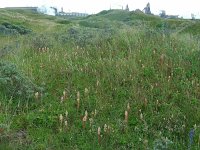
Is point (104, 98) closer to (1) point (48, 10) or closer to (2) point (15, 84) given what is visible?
(2) point (15, 84)

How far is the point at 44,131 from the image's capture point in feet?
17.0

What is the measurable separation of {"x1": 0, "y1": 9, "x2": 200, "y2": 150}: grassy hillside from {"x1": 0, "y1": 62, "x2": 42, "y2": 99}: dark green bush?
2cm

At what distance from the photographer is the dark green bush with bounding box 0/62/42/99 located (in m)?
5.94

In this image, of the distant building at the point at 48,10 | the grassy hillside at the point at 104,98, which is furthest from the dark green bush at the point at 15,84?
the distant building at the point at 48,10

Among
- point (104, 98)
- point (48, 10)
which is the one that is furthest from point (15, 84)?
point (48, 10)

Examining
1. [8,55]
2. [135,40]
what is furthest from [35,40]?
[135,40]

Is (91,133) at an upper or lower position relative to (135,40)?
lower

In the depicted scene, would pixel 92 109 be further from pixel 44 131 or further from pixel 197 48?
pixel 197 48

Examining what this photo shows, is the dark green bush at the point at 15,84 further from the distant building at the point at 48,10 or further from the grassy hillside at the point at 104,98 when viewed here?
the distant building at the point at 48,10

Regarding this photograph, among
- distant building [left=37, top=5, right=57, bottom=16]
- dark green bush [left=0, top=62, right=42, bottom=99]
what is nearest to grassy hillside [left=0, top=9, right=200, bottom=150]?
dark green bush [left=0, top=62, right=42, bottom=99]

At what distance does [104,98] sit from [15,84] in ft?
4.97

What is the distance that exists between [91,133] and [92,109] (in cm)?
64

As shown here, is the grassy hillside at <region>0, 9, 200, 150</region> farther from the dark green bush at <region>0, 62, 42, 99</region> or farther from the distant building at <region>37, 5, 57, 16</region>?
the distant building at <region>37, 5, 57, 16</region>

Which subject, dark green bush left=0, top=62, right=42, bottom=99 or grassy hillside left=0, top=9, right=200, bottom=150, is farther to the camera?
dark green bush left=0, top=62, right=42, bottom=99
